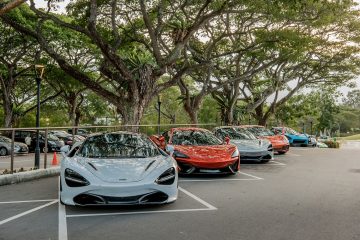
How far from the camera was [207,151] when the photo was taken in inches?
426

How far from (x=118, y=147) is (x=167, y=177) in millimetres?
1630

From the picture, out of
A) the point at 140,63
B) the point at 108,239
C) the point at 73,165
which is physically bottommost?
the point at 108,239

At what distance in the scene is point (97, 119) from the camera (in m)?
55.8

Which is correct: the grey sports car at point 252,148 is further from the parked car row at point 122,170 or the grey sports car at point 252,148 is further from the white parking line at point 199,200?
the white parking line at point 199,200

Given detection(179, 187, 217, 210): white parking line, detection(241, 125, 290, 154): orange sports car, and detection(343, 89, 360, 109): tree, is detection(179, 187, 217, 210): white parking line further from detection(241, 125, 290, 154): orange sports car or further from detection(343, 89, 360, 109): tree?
detection(343, 89, 360, 109): tree

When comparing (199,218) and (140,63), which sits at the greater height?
(140,63)

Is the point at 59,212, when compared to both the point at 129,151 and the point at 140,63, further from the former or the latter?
the point at 140,63

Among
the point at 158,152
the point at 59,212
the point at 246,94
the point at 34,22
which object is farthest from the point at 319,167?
the point at 246,94

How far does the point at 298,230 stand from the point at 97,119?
5181cm

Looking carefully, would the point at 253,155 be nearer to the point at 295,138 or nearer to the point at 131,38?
the point at 131,38

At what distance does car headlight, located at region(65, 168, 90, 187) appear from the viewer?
21.4ft

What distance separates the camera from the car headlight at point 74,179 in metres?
6.54

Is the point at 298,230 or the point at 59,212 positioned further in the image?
the point at 59,212

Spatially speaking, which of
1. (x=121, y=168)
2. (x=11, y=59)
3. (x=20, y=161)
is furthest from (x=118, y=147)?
(x=11, y=59)
